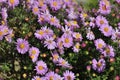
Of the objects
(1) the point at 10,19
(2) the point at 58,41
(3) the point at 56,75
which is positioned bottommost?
(3) the point at 56,75

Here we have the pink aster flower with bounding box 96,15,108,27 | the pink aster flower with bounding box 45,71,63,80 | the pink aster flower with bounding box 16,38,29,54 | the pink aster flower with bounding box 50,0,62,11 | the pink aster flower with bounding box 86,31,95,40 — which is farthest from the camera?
the pink aster flower with bounding box 50,0,62,11

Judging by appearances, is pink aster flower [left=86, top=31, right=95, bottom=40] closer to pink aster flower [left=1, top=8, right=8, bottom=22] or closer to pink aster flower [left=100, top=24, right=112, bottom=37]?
pink aster flower [left=100, top=24, right=112, bottom=37]

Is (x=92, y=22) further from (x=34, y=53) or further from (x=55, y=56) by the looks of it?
(x=34, y=53)

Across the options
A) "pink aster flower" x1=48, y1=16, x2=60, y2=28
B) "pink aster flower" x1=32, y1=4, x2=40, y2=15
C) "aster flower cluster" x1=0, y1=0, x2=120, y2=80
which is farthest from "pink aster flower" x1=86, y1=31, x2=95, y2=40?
"pink aster flower" x1=32, y1=4, x2=40, y2=15

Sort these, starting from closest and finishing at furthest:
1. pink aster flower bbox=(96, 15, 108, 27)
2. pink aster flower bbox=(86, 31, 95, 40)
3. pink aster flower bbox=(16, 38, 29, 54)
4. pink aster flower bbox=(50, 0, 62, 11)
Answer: pink aster flower bbox=(16, 38, 29, 54)
pink aster flower bbox=(86, 31, 95, 40)
pink aster flower bbox=(96, 15, 108, 27)
pink aster flower bbox=(50, 0, 62, 11)

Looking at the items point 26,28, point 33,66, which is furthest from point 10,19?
point 33,66

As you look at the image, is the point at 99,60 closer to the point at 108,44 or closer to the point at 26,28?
the point at 108,44

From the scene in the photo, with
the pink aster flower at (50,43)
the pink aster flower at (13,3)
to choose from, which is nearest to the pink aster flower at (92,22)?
the pink aster flower at (50,43)
